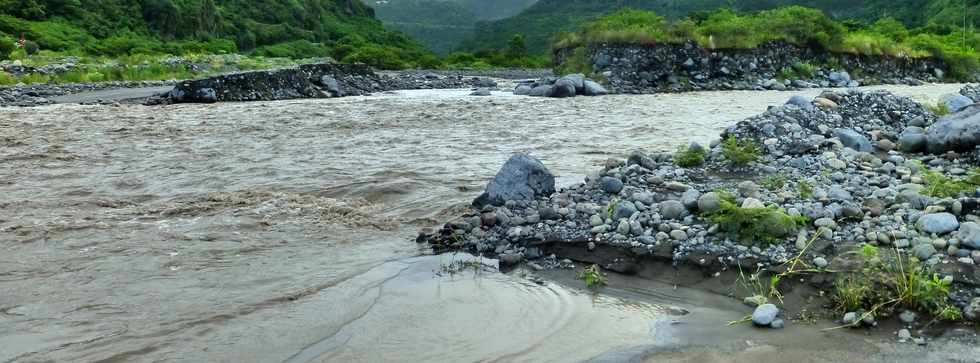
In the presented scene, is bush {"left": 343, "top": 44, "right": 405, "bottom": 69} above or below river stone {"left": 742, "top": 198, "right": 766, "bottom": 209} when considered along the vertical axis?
below

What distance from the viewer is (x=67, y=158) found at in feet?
41.5

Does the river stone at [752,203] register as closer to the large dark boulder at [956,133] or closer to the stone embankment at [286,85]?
the large dark boulder at [956,133]

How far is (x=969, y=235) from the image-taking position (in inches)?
211

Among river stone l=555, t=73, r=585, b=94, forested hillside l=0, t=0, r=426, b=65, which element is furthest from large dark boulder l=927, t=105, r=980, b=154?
forested hillside l=0, t=0, r=426, b=65

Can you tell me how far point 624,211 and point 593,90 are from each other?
68.7 ft

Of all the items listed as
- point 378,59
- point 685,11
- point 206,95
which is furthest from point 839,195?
point 685,11

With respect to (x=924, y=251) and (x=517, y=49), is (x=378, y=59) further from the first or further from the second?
(x=924, y=251)

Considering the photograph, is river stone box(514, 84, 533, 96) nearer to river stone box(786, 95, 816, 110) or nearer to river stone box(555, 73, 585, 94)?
river stone box(555, 73, 585, 94)

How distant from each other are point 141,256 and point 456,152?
7.07 meters

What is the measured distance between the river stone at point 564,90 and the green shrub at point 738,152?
17364 millimetres

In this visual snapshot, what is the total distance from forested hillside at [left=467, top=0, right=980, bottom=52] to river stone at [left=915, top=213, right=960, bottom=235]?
5075 cm

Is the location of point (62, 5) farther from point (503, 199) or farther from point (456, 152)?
point (503, 199)

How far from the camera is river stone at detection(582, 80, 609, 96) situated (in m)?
27.2

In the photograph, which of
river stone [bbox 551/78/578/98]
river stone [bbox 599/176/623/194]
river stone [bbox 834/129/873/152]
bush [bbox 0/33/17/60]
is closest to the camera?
river stone [bbox 599/176/623/194]
